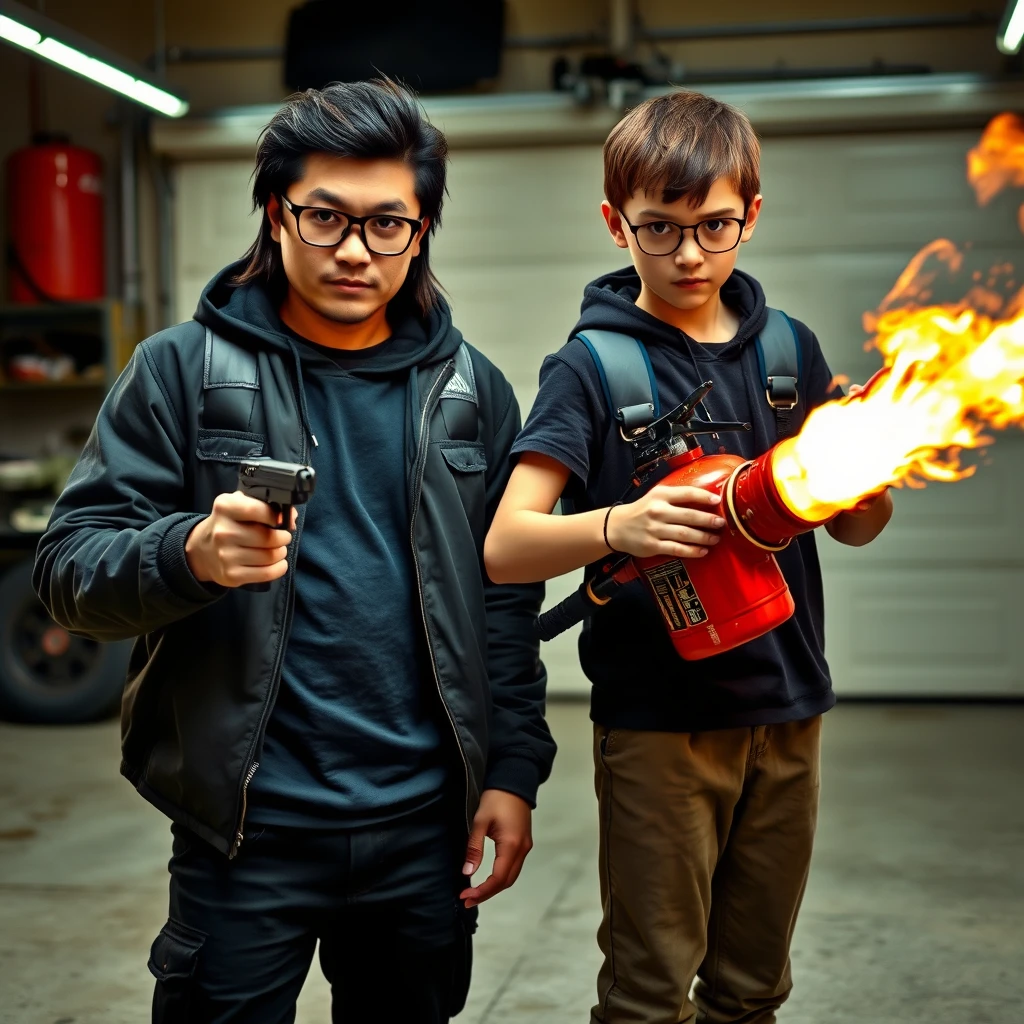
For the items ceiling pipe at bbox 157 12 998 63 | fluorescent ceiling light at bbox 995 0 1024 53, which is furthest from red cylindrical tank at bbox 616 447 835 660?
ceiling pipe at bbox 157 12 998 63

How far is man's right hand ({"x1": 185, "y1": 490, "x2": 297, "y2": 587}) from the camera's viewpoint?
1309 mm

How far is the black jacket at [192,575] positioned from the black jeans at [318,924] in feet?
0.24

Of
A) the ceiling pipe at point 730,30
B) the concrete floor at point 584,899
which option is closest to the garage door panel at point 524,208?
the ceiling pipe at point 730,30

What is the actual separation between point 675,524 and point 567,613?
0.24 metres

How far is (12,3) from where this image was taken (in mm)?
4410

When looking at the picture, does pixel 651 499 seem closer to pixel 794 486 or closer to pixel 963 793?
pixel 794 486

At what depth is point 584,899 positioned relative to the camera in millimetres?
3676

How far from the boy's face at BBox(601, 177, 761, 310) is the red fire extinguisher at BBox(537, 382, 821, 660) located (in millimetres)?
223

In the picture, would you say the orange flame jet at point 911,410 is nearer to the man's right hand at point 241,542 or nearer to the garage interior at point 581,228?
the man's right hand at point 241,542

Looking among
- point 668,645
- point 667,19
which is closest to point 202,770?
point 668,645

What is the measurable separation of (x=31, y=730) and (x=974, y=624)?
195 inches

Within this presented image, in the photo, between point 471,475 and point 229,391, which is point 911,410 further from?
point 229,391

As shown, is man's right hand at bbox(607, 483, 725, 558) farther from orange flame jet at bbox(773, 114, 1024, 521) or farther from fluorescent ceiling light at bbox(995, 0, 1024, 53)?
fluorescent ceiling light at bbox(995, 0, 1024, 53)

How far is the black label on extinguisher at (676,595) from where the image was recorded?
4.99 ft
